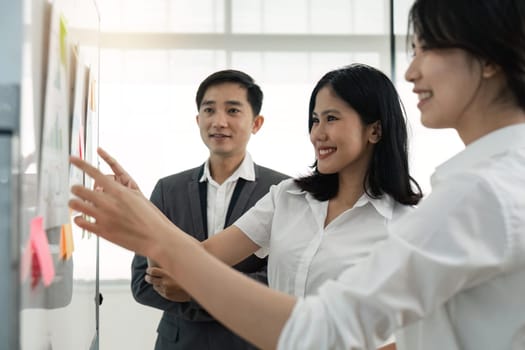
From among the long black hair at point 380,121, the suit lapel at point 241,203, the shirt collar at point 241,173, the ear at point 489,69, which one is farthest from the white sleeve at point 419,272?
the shirt collar at point 241,173

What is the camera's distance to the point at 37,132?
699mm

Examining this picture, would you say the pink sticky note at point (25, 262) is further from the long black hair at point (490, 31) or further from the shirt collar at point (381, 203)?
the shirt collar at point (381, 203)

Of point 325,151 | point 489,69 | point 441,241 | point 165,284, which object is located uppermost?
point 489,69

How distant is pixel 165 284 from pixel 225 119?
758mm

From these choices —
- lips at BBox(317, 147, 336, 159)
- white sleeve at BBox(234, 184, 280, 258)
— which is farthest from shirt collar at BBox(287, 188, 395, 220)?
white sleeve at BBox(234, 184, 280, 258)

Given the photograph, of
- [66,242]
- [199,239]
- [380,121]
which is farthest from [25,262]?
[199,239]

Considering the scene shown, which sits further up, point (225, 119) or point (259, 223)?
point (225, 119)

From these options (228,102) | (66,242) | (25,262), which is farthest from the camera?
(228,102)

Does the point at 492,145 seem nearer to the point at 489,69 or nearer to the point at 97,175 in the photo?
the point at 489,69

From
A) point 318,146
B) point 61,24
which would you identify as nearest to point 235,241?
point 318,146

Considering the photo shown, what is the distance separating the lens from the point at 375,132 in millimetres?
1479

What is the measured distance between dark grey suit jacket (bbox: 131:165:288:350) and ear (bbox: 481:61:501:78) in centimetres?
115

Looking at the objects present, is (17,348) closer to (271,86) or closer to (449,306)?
(449,306)

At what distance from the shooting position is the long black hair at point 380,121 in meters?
1.44
